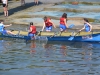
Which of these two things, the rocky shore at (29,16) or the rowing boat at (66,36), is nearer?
the rowing boat at (66,36)

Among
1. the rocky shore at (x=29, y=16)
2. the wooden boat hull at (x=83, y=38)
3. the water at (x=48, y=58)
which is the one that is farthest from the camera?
the rocky shore at (x=29, y=16)

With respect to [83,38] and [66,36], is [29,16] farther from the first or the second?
[83,38]

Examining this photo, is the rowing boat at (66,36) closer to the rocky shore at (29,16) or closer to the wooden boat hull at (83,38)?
the wooden boat hull at (83,38)

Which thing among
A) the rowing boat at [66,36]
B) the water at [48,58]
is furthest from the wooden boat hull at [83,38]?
the water at [48,58]

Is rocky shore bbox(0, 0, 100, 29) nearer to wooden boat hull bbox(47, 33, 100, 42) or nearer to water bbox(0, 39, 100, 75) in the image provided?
wooden boat hull bbox(47, 33, 100, 42)

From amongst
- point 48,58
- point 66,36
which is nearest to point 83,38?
point 66,36

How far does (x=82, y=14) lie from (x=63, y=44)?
1199 cm

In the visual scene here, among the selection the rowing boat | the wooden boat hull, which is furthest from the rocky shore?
the wooden boat hull

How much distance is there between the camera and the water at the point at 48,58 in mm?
14352

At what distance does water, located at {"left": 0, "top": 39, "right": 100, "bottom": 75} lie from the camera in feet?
47.1

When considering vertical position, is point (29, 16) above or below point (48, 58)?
below

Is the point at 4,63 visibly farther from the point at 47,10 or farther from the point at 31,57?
the point at 47,10

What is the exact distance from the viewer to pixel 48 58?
661 inches

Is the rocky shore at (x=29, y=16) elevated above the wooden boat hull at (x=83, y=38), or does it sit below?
below
